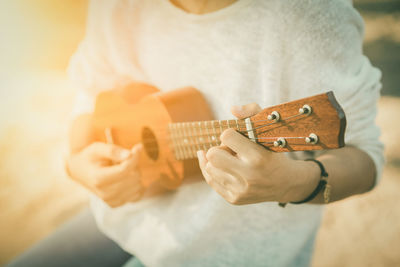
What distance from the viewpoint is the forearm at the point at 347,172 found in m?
0.55

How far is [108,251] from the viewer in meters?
1.04

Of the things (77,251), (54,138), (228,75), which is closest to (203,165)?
(228,75)

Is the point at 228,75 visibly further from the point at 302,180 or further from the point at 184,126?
the point at 302,180

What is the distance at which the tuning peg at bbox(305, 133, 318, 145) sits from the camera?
1.24ft

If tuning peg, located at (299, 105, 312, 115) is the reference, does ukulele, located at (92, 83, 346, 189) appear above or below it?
below

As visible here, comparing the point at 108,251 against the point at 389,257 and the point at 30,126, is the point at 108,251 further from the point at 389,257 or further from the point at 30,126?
the point at 30,126

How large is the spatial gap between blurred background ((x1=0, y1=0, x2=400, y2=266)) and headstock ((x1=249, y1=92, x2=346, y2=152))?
1.29m

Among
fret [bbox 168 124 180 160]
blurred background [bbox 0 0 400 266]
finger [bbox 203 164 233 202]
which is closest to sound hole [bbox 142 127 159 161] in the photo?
fret [bbox 168 124 180 160]

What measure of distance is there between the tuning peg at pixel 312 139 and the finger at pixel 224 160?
0.38 ft

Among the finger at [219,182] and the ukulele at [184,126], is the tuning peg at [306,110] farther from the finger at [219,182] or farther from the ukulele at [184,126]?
the finger at [219,182]

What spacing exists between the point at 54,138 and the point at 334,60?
2.55 meters

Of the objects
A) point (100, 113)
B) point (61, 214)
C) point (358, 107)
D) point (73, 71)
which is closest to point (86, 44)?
point (73, 71)

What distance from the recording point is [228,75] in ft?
2.18

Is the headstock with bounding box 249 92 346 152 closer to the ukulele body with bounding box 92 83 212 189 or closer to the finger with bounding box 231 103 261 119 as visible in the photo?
the finger with bounding box 231 103 261 119
